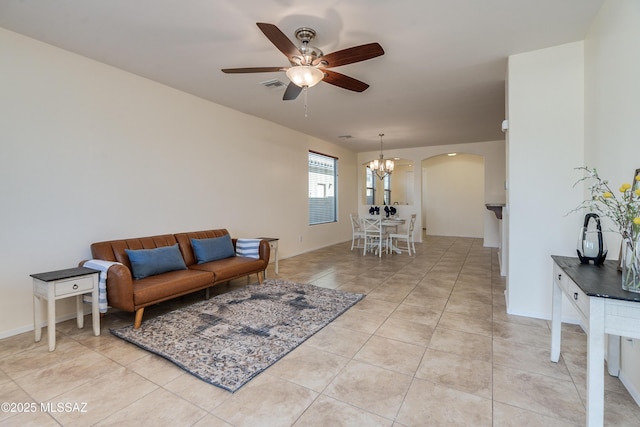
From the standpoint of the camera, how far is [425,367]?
209 cm

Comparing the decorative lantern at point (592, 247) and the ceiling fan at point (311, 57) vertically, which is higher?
the ceiling fan at point (311, 57)

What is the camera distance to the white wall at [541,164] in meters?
2.78

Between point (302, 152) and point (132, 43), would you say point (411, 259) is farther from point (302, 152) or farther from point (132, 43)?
point (132, 43)

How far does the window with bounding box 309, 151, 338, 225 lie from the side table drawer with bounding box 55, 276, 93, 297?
4.70 meters

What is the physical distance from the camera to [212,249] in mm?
3854

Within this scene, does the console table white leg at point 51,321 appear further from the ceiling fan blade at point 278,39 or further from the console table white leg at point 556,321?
the console table white leg at point 556,321

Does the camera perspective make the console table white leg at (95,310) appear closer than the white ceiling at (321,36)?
No

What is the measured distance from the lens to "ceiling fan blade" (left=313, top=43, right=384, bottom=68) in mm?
2139

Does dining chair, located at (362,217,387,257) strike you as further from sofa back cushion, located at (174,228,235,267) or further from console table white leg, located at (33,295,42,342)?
console table white leg, located at (33,295,42,342)

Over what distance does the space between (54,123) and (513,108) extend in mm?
4559

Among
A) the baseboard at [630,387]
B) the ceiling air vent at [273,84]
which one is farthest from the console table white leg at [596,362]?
the ceiling air vent at [273,84]

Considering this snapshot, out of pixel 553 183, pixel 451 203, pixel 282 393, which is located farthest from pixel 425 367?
pixel 451 203

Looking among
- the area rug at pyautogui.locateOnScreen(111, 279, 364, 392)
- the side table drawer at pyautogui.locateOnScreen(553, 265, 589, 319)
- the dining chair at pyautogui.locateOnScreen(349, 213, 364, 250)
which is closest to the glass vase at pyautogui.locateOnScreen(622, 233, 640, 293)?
the side table drawer at pyautogui.locateOnScreen(553, 265, 589, 319)

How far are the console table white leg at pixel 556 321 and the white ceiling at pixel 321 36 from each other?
2.14m
